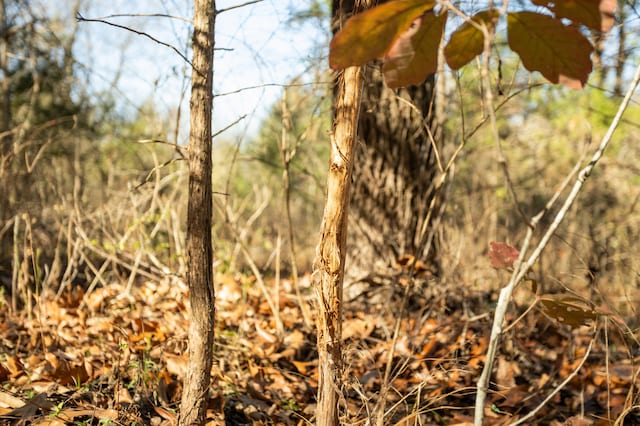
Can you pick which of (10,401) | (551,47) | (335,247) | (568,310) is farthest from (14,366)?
(551,47)

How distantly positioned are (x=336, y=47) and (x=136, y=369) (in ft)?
5.39

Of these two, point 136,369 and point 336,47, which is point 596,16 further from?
point 136,369

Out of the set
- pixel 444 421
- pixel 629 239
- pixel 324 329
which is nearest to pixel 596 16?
pixel 324 329

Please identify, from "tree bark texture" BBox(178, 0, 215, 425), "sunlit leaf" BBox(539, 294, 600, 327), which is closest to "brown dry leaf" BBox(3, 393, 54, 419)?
"tree bark texture" BBox(178, 0, 215, 425)

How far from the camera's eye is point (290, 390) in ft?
7.41

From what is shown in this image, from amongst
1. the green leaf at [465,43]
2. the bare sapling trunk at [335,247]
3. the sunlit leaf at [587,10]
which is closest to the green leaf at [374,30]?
the green leaf at [465,43]

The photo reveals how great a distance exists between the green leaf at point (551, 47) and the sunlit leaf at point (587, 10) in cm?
3

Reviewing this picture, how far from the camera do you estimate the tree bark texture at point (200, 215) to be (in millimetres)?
1584

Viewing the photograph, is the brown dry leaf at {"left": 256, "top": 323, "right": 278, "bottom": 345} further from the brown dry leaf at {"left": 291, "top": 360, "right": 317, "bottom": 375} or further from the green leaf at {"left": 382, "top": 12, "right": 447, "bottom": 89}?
the green leaf at {"left": 382, "top": 12, "right": 447, "bottom": 89}

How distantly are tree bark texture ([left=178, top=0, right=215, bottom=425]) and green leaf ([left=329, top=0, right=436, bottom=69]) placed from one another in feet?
2.19

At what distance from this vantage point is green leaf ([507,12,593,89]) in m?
1.00

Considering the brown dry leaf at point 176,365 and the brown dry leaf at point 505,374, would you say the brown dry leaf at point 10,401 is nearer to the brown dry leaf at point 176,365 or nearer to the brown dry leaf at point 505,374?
the brown dry leaf at point 176,365

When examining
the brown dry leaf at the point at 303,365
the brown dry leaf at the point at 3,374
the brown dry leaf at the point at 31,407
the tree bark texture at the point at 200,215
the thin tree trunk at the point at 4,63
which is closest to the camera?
the tree bark texture at the point at 200,215

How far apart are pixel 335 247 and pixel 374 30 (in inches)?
27.1
